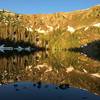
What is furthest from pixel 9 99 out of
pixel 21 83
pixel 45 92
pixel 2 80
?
pixel 2 80

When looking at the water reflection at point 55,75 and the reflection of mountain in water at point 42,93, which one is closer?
the reflection of mountain in water at point 42,93

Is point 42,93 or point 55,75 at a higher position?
point 42,93

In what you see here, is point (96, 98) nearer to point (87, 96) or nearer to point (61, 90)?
point (87, 96)

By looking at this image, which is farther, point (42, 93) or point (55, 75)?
point (55, 75)

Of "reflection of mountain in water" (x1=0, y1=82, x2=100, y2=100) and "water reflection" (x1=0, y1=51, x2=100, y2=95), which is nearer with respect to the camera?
"reflection of mountain in water" (x1=0, y1=82, x2=100, y2=100)

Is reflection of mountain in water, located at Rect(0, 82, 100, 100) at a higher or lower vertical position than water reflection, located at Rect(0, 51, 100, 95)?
higher

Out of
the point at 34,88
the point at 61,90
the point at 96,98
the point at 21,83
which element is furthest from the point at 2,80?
the point at 96,98

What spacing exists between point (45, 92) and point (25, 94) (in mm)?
4334

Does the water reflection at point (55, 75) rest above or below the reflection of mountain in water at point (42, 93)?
below

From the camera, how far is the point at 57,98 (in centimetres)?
4609

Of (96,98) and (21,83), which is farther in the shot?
(21,83)

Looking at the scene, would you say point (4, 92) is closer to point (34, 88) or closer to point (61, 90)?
point (34, 88)

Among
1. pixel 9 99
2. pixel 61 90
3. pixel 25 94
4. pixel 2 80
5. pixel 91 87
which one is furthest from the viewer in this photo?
pixel 2 80

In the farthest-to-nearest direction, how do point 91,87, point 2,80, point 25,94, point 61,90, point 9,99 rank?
point 2,80, point 91,87, point 61,90, point 25,94, point 9,99
